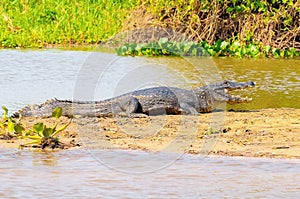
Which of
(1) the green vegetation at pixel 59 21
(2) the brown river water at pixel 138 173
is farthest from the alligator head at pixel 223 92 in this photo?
(1) the green vegetation at pixel 59 21

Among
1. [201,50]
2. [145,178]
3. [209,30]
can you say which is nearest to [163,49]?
[201,50]

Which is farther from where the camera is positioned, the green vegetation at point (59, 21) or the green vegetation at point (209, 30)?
the green vegetation at point (59, 21)

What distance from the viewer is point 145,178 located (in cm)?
623

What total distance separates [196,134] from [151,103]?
1568 mm

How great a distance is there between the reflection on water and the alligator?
201cm

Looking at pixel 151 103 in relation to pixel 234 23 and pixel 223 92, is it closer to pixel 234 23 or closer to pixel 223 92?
pixel 223 92

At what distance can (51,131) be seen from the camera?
23.8ft

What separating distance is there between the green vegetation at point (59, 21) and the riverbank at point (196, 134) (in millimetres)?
8311

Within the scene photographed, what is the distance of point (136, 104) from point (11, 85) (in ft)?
8.93

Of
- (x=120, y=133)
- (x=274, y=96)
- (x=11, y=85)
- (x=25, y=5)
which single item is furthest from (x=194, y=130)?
(x=25, y=5)

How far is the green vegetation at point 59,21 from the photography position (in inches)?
671

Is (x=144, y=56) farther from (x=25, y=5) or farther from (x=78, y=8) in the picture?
(x=25, y=5)

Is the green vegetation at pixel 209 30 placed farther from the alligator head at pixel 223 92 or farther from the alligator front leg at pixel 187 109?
the alligator front leg at pixel 187 109

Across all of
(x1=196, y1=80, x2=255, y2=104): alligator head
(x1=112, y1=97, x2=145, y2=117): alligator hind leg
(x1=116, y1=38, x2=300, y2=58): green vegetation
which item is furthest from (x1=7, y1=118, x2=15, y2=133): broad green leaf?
(x1=116, y1=38, x2=300, y2=58): green vegetation
